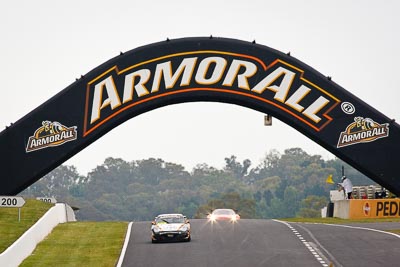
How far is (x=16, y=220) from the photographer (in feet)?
146

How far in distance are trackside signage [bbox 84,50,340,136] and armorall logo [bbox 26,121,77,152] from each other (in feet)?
2.52

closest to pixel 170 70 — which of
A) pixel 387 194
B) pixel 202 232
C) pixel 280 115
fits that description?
pixel 280 115

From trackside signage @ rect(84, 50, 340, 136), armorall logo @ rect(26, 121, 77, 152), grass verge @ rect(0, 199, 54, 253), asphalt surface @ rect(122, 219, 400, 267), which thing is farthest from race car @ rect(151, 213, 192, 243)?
grass verge @ rect(0, 199, 54, 253)

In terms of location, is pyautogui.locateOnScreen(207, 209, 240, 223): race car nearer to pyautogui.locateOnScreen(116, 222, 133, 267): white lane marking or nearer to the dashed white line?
pyautogui.locateOnScreen(116, 222, 133, 267): white lane marking

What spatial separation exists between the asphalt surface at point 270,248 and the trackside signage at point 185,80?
602 cm

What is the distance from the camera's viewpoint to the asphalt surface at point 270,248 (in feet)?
106

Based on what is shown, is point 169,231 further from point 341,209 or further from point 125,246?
point 341,209

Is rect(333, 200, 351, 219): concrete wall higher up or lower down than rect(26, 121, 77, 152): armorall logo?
lower down

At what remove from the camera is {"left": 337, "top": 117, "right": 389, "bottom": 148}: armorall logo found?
38750mm

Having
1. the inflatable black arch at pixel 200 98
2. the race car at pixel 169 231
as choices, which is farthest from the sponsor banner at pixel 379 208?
the race car at pixel 169 231

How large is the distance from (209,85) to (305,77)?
418 cm

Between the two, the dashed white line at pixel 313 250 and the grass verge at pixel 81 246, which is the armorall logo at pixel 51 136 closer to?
the grass verge at pixel 81 246

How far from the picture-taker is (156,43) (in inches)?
1555

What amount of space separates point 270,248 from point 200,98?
25.3 feet
